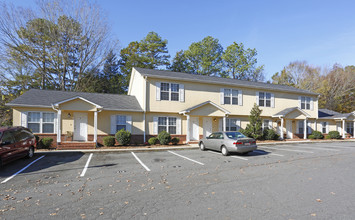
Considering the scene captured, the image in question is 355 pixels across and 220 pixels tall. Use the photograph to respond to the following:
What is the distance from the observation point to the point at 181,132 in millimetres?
17406

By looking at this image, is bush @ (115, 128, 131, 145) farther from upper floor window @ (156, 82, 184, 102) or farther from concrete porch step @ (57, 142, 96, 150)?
upper floor window @ (156, 82, 184, 102)

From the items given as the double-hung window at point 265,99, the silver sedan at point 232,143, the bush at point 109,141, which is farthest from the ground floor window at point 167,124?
the double-hung window at point 265,99

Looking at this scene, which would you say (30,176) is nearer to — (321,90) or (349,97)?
(321,90)

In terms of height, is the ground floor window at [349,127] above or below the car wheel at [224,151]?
above

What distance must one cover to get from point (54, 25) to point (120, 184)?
25866 millimetres

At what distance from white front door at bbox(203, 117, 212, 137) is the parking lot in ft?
33.5

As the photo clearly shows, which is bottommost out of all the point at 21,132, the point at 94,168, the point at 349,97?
the point at 94,168

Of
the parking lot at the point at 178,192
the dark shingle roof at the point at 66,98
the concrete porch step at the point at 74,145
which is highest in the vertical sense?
the dark shingle roof at the point at 66,98

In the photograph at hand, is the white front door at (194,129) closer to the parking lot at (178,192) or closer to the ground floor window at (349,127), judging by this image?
the parking lot at (178,192)

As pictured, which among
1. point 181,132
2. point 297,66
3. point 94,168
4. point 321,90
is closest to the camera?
point 94,168

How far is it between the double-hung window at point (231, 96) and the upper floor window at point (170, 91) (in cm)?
502

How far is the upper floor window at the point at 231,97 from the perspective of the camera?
19.2 meters

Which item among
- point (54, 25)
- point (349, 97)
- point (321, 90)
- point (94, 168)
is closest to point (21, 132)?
point (94, 168)

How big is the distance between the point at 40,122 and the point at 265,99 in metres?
21.9
